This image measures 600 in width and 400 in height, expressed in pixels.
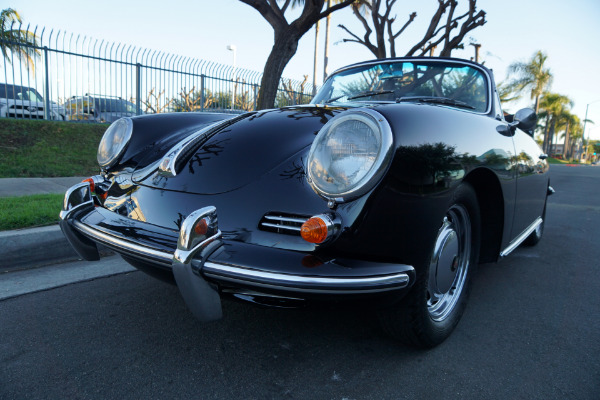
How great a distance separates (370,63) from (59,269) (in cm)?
257

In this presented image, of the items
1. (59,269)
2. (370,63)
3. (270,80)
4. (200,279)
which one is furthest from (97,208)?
(270,80)

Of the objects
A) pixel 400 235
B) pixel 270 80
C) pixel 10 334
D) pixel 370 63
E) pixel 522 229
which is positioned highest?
pixel 270 80

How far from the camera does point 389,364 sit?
177 cm

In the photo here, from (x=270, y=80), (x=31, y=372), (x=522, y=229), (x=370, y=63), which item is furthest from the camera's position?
(x=270, y=80)

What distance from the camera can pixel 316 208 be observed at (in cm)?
151

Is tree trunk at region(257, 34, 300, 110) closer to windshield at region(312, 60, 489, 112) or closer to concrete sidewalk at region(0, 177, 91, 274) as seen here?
windshield at region(312, 60, 489, 112)

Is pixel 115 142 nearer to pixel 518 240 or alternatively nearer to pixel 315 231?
pixel 315 231

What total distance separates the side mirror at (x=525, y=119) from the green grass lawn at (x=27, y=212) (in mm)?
3398

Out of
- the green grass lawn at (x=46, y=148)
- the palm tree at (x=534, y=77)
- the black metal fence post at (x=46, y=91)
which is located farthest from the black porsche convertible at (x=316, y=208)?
the palm tree at (x=534, y=77)

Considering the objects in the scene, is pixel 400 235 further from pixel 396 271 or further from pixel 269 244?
pixel 269 244

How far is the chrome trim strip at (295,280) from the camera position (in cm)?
134

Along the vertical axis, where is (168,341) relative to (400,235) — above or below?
below

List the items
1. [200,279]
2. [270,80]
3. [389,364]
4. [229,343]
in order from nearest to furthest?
[200,279] → [389,364] → [229,343] → [270,80]

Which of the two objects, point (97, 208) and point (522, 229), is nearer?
point (97, 208)
